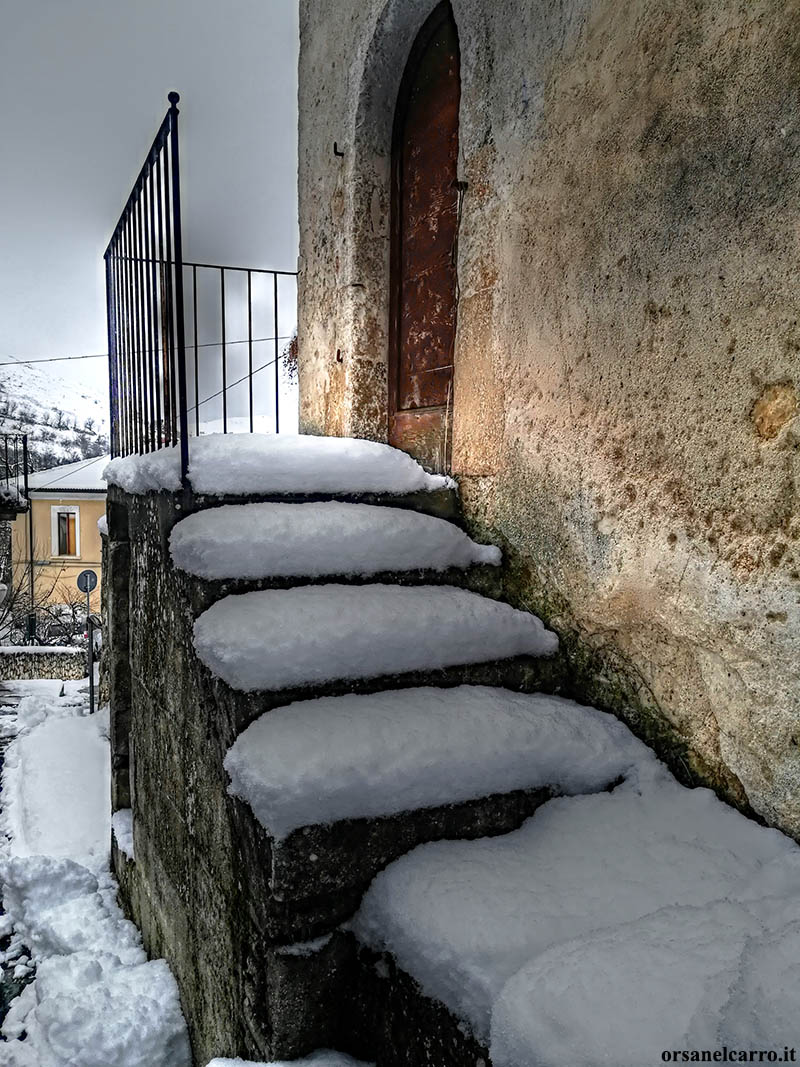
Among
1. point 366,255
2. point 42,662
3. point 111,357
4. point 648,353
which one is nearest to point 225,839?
point 648,353

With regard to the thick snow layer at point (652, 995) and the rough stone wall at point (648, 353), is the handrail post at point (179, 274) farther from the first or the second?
the thick snow layer at point (652, 995)

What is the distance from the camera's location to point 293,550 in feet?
A: 6.92

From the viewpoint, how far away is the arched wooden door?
3.11 meters

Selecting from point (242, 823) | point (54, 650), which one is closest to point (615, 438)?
point (242, 823)

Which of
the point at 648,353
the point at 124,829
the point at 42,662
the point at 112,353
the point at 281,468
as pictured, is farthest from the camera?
the point at 42,662

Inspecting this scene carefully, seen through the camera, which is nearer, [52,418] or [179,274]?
[179,274]

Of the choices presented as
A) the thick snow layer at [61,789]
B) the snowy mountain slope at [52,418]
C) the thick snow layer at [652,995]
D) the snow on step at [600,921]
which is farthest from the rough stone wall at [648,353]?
the snowy mountain slope at [52,418]

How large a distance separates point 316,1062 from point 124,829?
86.2 inches

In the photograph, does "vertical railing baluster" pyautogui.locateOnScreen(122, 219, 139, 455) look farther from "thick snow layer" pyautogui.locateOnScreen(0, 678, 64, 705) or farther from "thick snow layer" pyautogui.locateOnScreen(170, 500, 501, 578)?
"thick snow layer" pyautogui.locateOnScreen(0, 678, 64, 705)

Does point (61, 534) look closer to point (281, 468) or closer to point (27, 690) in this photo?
point (27, 690)

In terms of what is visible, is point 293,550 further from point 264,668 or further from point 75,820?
point 75,820

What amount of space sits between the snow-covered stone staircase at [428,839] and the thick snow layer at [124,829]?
1.01m

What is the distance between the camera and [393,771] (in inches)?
59.6

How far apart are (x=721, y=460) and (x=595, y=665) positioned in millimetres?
766
